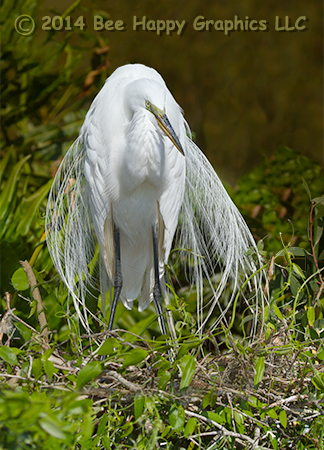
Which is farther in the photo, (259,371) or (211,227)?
(211,227)

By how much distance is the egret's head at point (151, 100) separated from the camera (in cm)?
119

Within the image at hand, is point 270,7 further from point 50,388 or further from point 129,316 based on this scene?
point 50,388

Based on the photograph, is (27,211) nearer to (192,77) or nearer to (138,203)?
(138,203)

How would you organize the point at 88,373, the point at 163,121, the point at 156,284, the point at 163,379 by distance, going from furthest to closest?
the point at 156,284
the point at 163,121
the point at 163,379
the point at 88,373

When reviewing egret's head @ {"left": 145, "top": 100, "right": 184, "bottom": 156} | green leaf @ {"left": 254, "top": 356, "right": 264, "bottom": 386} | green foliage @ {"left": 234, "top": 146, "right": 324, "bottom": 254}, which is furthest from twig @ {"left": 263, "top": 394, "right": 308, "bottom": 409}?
green foliage @ {"left": 234, "top": 146, "right": 324, "bottom": 254}

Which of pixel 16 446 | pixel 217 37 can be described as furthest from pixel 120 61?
pixel 16 446

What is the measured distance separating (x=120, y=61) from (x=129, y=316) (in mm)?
2098

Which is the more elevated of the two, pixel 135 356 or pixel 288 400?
pixel 135 356

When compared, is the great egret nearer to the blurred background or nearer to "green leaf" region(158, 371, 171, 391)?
"green leaf" region(158, 371, 171, 391)

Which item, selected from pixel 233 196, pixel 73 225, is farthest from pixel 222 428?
pixel 233 196

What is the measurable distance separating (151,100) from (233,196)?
3.49 ft

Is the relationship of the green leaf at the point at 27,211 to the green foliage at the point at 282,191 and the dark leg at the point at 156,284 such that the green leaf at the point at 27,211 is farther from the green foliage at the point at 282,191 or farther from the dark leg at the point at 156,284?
the green foliage at the point at 282,191

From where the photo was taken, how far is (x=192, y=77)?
340cm

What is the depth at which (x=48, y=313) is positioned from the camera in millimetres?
1712
